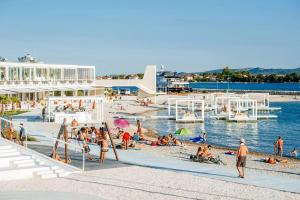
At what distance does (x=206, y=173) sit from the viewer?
595 inches

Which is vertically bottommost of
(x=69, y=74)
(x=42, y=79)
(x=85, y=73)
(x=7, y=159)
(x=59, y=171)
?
(x=59, y=171)

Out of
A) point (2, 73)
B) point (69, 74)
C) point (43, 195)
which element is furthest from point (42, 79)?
point (43, 195)

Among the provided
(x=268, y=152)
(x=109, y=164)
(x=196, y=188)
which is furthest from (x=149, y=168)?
(x=268, y=152)

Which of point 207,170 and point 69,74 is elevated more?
point 69,74

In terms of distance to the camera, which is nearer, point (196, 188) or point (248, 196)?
point (248, 196)

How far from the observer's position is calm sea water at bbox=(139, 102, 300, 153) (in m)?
29.2

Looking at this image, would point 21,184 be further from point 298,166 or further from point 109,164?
point 298,166

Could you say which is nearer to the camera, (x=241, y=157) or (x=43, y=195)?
(x=43, y=195)

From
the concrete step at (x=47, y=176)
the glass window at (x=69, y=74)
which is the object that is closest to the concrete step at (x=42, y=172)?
the concrete step at (x=47, y=176)

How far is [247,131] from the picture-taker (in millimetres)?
36438

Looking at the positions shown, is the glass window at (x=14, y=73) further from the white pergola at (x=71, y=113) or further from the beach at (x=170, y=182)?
the beach at (x=170, y=182)

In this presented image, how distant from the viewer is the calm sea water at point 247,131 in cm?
2917

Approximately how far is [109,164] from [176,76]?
134979 mm

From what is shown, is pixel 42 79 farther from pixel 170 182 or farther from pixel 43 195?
pixel 43 195
